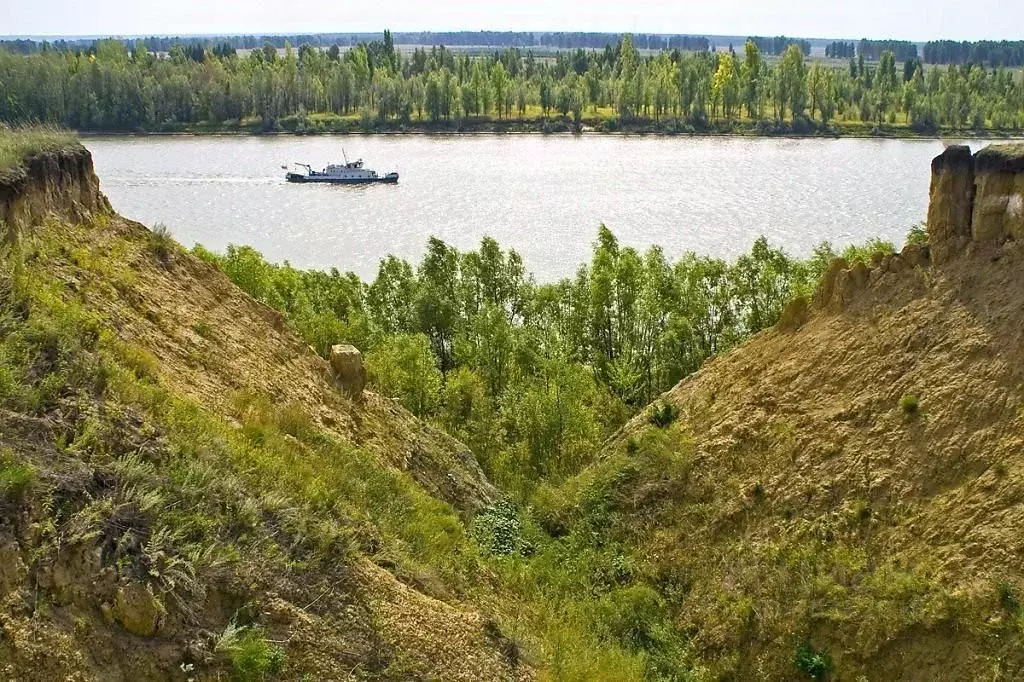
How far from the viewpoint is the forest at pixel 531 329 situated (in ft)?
90.9

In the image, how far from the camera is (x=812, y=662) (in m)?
15.7

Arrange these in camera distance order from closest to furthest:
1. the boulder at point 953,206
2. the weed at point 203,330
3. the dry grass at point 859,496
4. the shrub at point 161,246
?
the dry grass at point 859,496 → the weed at point 203,330 → the boulder at point 953,206 → the shrub at point 161,246

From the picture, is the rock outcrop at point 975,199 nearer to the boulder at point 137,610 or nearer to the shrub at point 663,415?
the shrub at point 663,415

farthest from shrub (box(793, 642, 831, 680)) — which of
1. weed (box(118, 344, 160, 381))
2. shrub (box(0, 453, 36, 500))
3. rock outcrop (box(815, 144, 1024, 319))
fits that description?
shrub (box(0, 453, 36, 500))

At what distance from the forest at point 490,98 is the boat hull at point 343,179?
147 ft

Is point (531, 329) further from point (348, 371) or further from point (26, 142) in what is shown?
point (26, 142)

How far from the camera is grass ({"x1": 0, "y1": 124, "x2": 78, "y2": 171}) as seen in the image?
17703mm

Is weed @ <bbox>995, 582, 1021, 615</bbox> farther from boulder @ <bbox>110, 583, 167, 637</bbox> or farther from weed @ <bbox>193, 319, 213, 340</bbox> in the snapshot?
weed @ <bbox>193, 319, 213, 340</bbox>

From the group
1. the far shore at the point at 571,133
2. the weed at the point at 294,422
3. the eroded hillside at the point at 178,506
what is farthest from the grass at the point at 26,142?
the far shore at the point at 571,133

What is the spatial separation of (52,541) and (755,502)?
44.7 ft

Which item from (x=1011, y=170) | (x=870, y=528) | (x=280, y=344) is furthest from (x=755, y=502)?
(x=280, y=344)

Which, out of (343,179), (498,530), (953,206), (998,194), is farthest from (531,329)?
(343,179)

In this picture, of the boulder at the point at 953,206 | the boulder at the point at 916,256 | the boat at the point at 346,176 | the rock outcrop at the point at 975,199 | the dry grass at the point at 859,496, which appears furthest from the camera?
the boat at the point at 346,176

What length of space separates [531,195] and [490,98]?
198 ft
